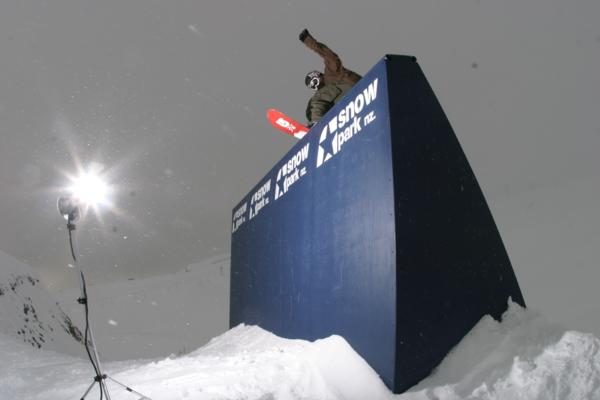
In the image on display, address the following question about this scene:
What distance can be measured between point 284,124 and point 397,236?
12.2ft

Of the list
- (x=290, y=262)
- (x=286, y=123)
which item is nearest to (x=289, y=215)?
(x=290, y=262)

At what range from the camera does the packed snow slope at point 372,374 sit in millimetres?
2439

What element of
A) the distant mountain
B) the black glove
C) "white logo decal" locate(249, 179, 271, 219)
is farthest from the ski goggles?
the distant mountain

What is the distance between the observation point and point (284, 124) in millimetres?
6434

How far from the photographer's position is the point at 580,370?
2.38 metres

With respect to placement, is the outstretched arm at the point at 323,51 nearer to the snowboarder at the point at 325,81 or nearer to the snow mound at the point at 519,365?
the snowboarder at the point at 325,81

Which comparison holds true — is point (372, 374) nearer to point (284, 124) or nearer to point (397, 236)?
point (397, 236)

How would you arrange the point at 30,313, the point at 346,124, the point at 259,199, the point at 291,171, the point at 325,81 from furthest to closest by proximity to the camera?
the point at 30,313 → the point at 259,199 → the point at 325,81 → the point at 291,171 → the point at 346,124

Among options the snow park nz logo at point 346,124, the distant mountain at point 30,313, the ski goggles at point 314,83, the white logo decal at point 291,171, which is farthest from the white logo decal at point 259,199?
the distant mountain at point 30,313

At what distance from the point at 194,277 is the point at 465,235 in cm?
3327

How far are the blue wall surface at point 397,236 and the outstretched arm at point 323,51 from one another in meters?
1.53

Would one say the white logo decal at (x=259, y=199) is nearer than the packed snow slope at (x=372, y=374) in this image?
No

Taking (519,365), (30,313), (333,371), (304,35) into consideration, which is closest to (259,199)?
(304,35)

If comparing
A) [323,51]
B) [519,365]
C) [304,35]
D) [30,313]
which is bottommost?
[519,365]
